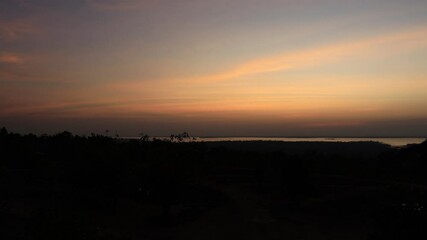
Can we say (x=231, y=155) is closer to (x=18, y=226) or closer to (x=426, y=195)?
(x=18, y=226)

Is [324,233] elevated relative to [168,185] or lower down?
lower down

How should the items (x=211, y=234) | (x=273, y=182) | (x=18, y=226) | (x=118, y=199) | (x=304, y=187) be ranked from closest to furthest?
(x=18, y=226), (x=211, y=234), (x=118, y=199), (x=304, y=187), (x=273, y=182)

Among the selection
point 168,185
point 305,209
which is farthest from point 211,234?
point 305,209

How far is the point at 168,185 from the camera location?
32250mm

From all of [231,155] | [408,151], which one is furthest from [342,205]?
[408,151]

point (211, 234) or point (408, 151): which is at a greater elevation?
point (408, 151)

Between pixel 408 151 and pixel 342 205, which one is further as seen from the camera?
pixel 408 151

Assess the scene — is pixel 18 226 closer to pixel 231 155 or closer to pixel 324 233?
pixel 324 233

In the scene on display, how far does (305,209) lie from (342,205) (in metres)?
3.27

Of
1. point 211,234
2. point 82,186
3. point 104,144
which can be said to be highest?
point 104,144

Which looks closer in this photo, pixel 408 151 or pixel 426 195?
pixel 426 195

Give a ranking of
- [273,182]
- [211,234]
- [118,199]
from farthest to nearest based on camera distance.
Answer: [273,182] < [118,199] < [211,234]

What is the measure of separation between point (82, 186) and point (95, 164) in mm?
A: 2080

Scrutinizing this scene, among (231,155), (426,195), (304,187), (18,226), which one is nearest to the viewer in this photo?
(426,195)
